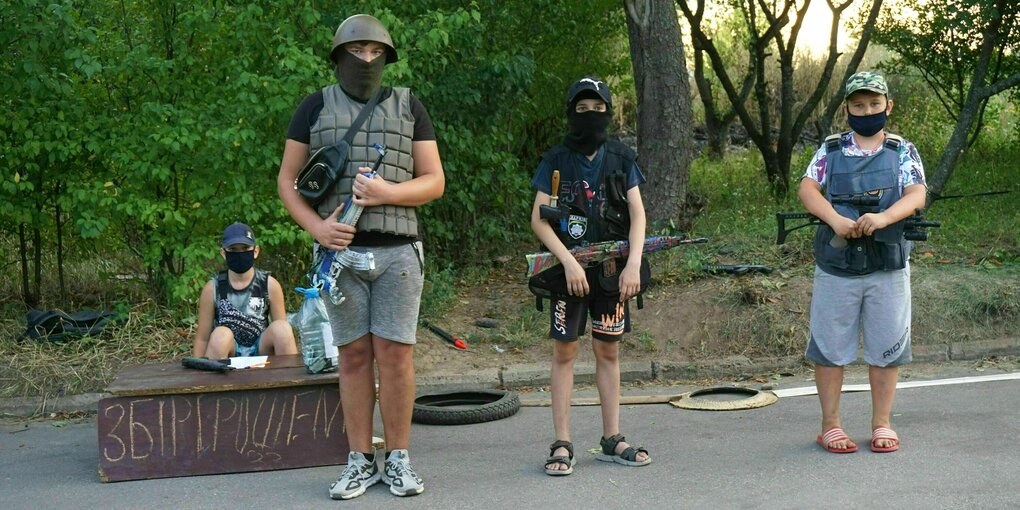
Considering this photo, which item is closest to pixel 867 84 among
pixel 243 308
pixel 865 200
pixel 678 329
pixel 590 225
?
pixel 865 200

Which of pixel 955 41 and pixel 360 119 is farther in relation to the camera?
pixel 955 41

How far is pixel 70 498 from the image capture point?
563 centimetres

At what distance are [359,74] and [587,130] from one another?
1.26 meters

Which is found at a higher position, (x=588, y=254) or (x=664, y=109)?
(x=664, y=109)

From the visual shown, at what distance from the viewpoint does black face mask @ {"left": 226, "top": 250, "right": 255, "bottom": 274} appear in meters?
7.01

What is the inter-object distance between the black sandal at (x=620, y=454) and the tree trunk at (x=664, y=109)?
5304 millimetres

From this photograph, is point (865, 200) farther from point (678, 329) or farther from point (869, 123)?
point (678, 329)

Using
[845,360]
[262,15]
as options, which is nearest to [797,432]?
[845,360]

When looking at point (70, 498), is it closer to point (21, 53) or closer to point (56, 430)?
point (56, 430)

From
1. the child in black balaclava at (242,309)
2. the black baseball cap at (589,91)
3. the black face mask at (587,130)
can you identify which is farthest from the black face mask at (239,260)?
the black baseball cap at (589,91)

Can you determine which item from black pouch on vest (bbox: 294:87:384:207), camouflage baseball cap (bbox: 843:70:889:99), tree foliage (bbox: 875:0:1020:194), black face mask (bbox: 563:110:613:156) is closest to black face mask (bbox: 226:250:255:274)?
black pouch on vest (bbox: 294:87:384:207)

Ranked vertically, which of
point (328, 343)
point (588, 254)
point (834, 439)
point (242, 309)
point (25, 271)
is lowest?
point (834, 439)

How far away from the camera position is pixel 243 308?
705 centimetres

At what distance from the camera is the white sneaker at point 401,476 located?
5418mm
